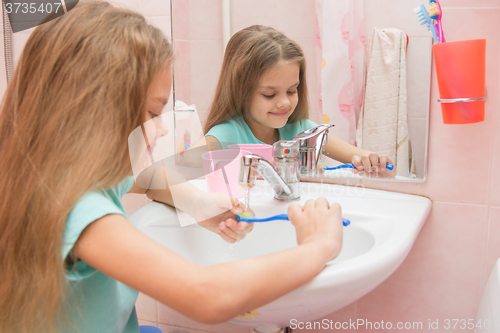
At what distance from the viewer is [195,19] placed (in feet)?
3.01

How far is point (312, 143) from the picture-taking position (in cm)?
83

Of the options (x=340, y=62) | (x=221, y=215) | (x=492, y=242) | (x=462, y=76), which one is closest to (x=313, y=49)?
(x=340, y=62)

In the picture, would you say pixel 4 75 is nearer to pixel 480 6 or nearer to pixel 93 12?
pixel 93 12

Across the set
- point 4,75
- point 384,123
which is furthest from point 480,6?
point 4,75

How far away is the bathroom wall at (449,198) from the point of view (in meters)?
0.71

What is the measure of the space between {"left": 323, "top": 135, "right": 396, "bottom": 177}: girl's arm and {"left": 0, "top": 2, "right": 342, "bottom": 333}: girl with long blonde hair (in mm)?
→ 307

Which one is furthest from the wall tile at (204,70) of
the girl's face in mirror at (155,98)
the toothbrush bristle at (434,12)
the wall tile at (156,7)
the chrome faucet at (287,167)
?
the toothbrush bristle at (434,12)

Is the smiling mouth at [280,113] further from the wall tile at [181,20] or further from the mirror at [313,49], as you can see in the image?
the wall tile at [181,20]

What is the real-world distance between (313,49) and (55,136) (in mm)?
538

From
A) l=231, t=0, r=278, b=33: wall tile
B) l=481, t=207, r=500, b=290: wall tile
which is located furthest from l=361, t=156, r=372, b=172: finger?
l=231, t=0, r=278, b=33: wall tile

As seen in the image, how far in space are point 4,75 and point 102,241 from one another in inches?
40.5

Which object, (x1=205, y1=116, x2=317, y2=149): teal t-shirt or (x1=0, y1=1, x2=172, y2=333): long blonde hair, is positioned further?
(x1=205, y1=116, x2=317, y2=149): teal t-shirt

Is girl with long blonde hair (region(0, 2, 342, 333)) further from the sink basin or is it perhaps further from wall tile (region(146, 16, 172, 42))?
wall tile (region(146, 16, 172, 42))

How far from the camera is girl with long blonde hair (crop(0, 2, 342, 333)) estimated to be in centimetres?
43
